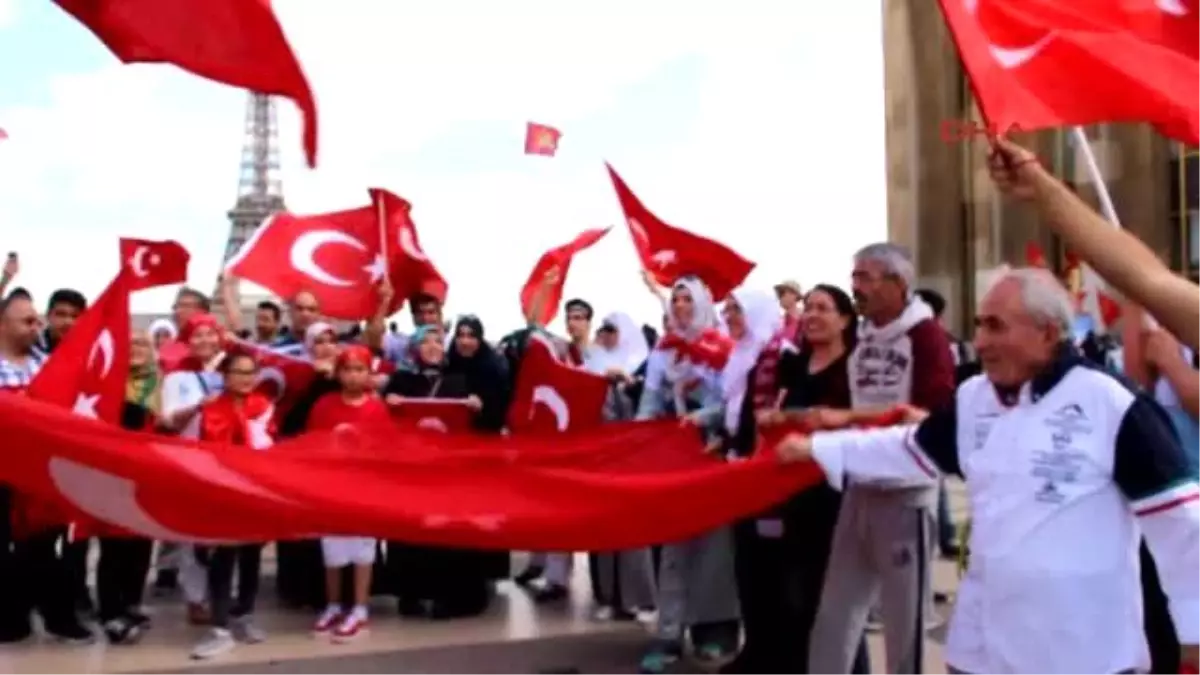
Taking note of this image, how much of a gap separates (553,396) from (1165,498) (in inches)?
202

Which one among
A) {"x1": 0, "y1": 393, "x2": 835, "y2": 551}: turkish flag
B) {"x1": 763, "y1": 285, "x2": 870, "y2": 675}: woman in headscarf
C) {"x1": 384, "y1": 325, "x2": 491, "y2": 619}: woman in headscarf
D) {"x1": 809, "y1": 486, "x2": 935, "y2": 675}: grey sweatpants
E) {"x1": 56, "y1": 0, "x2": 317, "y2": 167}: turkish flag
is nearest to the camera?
{"x1": 56, "y1": 0, "x2": 317, "y2": 167}: turkish flag

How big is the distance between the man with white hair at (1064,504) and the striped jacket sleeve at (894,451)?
0.31 m

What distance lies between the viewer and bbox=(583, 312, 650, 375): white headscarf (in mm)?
9242

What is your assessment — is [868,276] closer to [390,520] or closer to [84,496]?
[390,520]

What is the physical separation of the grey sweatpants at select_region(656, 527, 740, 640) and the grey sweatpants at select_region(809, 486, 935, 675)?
1.76m

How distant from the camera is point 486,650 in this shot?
304 inches

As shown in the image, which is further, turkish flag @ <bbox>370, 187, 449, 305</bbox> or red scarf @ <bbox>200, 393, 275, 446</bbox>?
turkish flag @ <bbox>370, 187, 449, 305</bbox>

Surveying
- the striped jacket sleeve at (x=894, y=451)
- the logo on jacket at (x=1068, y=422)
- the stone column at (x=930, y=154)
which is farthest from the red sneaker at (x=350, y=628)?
the stone column at (x=930, y=154)

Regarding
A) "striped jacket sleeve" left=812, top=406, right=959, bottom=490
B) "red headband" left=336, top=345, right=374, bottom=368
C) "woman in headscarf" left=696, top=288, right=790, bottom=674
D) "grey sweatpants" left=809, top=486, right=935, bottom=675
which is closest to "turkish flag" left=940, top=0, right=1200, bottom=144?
"striped jacket sleeve" left=812, top=406, right=959, bottom=490

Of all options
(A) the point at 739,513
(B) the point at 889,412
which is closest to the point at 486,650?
(A) the point at 739,513

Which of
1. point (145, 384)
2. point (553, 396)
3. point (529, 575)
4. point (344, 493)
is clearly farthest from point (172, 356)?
point (344, 493)

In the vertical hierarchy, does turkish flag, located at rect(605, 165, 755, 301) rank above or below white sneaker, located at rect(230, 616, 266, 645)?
above

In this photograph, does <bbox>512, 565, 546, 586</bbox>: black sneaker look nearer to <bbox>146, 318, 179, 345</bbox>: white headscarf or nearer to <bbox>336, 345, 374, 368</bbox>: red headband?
<bbox>336, 345, 374, 368</bbox>: red headband

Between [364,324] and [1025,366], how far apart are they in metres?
7.25
